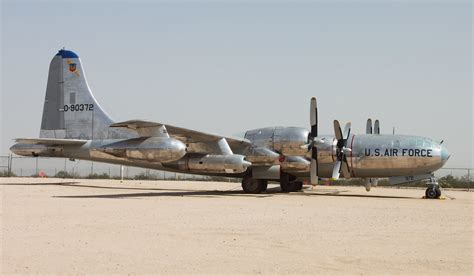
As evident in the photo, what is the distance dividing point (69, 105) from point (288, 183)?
1311 centimetres

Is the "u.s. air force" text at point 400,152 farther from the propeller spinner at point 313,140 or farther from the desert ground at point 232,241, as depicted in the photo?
the desert ground at point 232,241

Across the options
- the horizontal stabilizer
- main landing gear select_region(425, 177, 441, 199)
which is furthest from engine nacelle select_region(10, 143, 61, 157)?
main landing gear select_region(425, 177, 441, 199)

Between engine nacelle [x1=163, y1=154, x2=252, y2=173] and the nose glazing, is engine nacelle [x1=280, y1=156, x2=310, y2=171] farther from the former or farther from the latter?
the nose glazing

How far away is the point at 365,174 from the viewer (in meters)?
27.1

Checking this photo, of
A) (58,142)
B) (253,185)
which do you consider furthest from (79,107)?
(253,185)

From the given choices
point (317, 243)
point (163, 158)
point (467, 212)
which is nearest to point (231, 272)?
point (317, 243)

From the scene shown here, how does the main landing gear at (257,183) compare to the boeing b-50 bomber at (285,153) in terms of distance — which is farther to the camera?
the main landing gear at (257,183)

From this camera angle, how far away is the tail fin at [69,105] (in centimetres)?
3212

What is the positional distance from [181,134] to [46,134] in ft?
31.6

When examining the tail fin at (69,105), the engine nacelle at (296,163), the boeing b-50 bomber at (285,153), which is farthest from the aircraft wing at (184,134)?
the tail fin at (69,105)

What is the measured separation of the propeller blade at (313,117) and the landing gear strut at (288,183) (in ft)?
11.0

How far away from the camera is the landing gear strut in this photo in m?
28.7

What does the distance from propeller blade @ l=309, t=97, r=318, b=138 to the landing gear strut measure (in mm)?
3353

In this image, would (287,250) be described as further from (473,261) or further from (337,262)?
(473,261)
